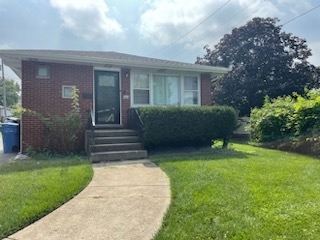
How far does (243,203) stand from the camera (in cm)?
367

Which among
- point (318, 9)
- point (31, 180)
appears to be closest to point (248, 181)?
point (31, 180)

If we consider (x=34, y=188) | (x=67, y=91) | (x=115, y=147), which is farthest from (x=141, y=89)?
(x=34, y=188)

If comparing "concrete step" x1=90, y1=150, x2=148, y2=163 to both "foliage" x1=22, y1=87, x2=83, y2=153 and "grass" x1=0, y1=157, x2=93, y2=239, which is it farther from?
"foliage" x1=22, y1=87, x2=83, y2=153

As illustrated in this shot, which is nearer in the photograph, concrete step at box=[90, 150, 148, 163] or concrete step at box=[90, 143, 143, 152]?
concrete step at box=[90, 150, 148, 163]

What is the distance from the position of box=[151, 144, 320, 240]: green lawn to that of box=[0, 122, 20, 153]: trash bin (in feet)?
20.6

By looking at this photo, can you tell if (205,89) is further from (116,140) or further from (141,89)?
(116,140)

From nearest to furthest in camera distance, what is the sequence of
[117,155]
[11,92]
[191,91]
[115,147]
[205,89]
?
[117,155]
[115,147]
[191,91]
[205,89]
[11,92]

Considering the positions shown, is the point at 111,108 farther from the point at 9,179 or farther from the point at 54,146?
the point at 9,179

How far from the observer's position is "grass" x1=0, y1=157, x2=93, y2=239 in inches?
133

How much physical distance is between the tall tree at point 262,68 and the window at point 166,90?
9.22 meters

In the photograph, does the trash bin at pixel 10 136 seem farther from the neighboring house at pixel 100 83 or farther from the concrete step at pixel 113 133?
the concrete step at pixel 113 133

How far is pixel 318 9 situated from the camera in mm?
14359

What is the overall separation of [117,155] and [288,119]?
6905 millimetres

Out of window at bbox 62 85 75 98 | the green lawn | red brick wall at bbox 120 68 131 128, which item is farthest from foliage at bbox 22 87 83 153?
the green lawn
